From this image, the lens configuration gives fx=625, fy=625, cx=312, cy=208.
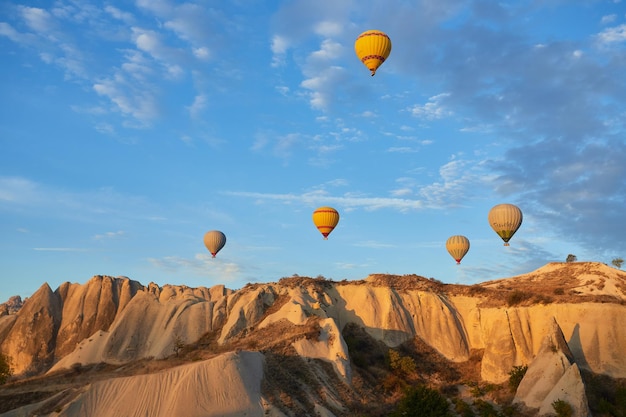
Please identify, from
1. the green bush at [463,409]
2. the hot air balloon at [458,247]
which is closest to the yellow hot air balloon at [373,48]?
the hot air balloon at [458,247]

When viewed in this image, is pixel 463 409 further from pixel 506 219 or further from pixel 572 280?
pixel 572 280

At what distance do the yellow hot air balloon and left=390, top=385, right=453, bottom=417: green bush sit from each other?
2895 centimetres

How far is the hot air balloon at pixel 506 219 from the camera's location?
2280 inches

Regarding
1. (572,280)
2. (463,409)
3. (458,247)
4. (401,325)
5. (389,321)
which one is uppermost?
(458,247)

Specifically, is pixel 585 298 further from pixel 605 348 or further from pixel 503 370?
pixel 503 370

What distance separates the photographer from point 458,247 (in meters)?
65.2

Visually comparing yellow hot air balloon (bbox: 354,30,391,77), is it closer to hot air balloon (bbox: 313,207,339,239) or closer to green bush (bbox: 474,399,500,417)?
hot air balloon (bbox: 313,207,339,239)

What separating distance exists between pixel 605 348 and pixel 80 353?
157 feet

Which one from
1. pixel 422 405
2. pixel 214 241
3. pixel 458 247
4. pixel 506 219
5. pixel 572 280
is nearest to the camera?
pixel 422 405

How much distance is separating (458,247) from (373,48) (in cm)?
2326

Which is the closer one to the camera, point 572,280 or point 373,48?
point 373,48

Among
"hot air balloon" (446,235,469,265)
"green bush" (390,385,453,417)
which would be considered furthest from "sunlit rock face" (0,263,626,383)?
"green bush" (390,385,453,417)

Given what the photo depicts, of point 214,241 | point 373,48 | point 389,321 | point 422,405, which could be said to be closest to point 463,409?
point 422,405

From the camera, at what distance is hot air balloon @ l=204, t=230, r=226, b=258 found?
71062 mm
